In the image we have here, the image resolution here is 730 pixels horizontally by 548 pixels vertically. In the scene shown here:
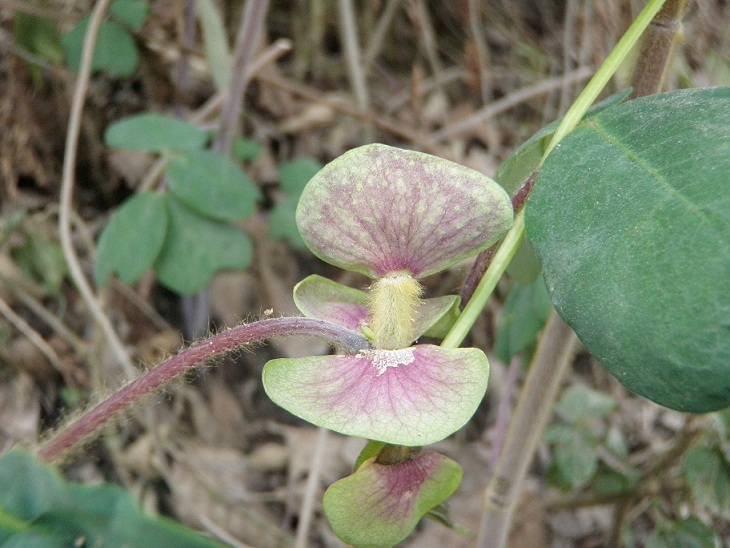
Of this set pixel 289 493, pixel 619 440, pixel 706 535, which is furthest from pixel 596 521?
pixel 289 493

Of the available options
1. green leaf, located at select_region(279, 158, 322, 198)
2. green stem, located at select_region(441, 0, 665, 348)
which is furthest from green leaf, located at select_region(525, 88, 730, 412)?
green leaf, located at select_region(279, 158, 322, 198)

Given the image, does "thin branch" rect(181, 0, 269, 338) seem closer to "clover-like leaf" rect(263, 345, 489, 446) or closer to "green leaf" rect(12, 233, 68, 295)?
"green leaf" rect(12, 233, 68, 295)

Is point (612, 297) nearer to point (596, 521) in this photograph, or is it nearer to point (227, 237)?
point (227, 237)

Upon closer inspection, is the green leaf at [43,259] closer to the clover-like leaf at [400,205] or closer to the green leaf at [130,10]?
the green leaf at [130,10]

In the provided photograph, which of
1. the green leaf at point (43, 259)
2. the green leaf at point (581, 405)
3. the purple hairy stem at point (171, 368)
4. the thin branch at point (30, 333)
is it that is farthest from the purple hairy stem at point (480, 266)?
the green leaf at point (43, 259)

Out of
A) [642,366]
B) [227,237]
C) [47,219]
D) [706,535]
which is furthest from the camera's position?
[47,219]

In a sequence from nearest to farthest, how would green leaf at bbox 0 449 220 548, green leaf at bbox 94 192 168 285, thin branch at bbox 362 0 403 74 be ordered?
green leaf at bbox 0 449 220 548 → green leaf at bbox 94 192 168 285 → thin branch at bbox 362 0 403 74
